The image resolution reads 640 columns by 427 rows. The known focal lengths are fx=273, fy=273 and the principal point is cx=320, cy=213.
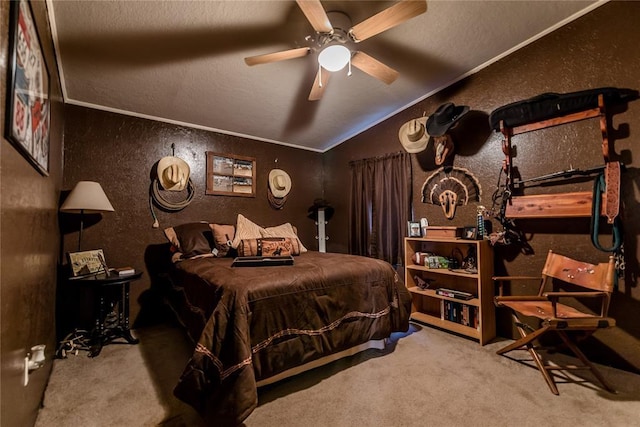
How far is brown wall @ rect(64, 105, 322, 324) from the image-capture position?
9.02ft

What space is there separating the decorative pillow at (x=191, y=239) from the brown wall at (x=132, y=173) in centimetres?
32

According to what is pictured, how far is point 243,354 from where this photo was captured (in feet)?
4.74

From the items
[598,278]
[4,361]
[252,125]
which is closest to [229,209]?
[252,125]

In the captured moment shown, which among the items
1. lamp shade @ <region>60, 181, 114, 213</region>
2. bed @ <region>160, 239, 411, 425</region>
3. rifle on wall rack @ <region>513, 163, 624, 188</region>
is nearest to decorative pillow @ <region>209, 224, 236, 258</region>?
bed @ <region>160, 239, 411, 425</region>

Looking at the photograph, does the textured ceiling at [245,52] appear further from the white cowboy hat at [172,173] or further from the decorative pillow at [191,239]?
the decorative pillow at [191,239]

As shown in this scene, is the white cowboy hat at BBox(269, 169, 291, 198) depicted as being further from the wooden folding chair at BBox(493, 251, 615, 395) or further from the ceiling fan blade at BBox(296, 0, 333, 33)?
the wooden folding chair at BBox(493, 251, 615, 395)

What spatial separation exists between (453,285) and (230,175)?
305cm

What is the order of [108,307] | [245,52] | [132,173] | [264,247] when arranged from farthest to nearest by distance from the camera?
1. [132,173]
2. [264,247]
3. [108,307]
4. [245,52]

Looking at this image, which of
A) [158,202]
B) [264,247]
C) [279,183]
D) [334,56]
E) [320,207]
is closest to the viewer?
[334,56]

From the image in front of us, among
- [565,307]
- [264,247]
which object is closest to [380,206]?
[264,247]

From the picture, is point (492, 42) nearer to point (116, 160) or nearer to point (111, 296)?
point (116, 160)

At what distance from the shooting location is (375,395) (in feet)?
5.51

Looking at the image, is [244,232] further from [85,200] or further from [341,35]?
[341,35]

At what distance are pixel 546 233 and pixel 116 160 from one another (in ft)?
13.9
